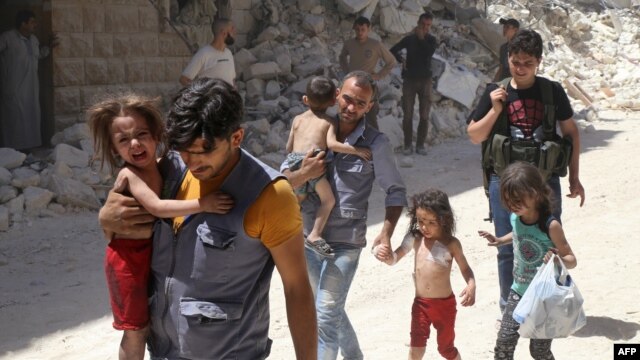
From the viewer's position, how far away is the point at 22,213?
871cm

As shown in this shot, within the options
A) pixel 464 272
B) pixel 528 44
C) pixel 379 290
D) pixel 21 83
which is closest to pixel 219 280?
pixel 464 272

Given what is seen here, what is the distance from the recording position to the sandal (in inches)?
172

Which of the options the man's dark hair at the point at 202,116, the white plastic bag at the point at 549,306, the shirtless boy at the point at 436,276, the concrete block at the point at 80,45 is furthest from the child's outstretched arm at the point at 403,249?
the concrete block at the point at 80,45

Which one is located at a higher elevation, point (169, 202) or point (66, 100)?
point (169, 202)

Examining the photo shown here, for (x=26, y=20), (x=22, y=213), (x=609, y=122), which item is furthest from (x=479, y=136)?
(x=609, y=122)

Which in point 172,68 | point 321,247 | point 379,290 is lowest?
point 379,290

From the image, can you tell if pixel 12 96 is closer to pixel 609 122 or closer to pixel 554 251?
pixel 554 251

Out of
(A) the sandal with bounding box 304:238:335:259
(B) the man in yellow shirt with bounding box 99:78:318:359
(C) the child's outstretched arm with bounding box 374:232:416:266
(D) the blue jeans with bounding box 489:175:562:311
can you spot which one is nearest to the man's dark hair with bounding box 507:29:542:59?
(D) the blue jeans with bounding box 489:175:562:311

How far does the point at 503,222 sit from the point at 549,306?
3.14ft

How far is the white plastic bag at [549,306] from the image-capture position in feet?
14.4

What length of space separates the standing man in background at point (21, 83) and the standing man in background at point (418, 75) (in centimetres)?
476

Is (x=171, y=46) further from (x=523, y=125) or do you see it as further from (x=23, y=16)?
(x=523, y=125)

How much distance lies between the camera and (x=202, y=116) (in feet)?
8.52

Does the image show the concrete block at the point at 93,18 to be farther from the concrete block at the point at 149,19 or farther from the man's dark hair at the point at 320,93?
the man's dark hair at the point at 320,93
